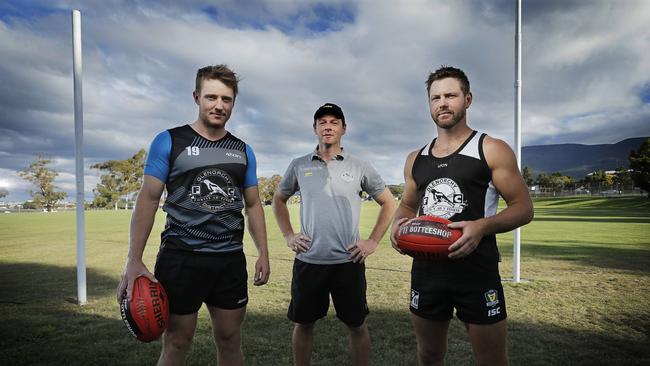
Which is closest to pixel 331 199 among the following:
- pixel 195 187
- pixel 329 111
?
pixel 329 111

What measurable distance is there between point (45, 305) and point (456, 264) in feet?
22.2

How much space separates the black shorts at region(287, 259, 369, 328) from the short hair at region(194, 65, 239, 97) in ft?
5.57

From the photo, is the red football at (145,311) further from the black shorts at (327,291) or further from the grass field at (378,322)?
the grass field at (378,322)

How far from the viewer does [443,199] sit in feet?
8.90

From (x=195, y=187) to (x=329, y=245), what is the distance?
4.30 ft

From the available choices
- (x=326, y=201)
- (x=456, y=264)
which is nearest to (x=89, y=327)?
(x=326, y=201)

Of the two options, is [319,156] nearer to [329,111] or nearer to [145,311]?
[329,111]

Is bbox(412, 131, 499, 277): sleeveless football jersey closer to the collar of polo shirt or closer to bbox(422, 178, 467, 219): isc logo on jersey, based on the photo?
bbox(422, 178, 467, 219): isc logo on jersey

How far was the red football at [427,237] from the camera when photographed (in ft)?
8.14

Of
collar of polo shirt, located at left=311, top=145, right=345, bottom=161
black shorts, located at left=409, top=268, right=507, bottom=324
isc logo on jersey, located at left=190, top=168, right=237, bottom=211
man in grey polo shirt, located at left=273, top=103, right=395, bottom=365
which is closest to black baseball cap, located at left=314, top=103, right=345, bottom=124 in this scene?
man in grey polo shirt, located at left=273, top=103, right=395, bottom=365

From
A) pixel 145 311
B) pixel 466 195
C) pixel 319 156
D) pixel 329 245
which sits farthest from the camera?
pixel 319 156

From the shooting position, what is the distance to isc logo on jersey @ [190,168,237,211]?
278 cm

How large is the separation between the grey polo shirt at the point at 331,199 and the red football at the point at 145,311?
1323 mm

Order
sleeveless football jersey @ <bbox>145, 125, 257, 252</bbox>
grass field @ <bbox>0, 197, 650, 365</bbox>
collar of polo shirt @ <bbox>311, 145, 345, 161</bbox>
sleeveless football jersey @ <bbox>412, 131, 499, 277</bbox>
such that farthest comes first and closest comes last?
grass field @ <bbox>0, 197, 650, 365</bbox> < collar of polo shirt @ <bbox>311, 145, 345, 161</bbox> < sleeveless football jersey @ <bbox>145, 125, 257, 252</bbox> < sleeveless football jersey @ <bbox>412, 131, 499, 277</bbox>
